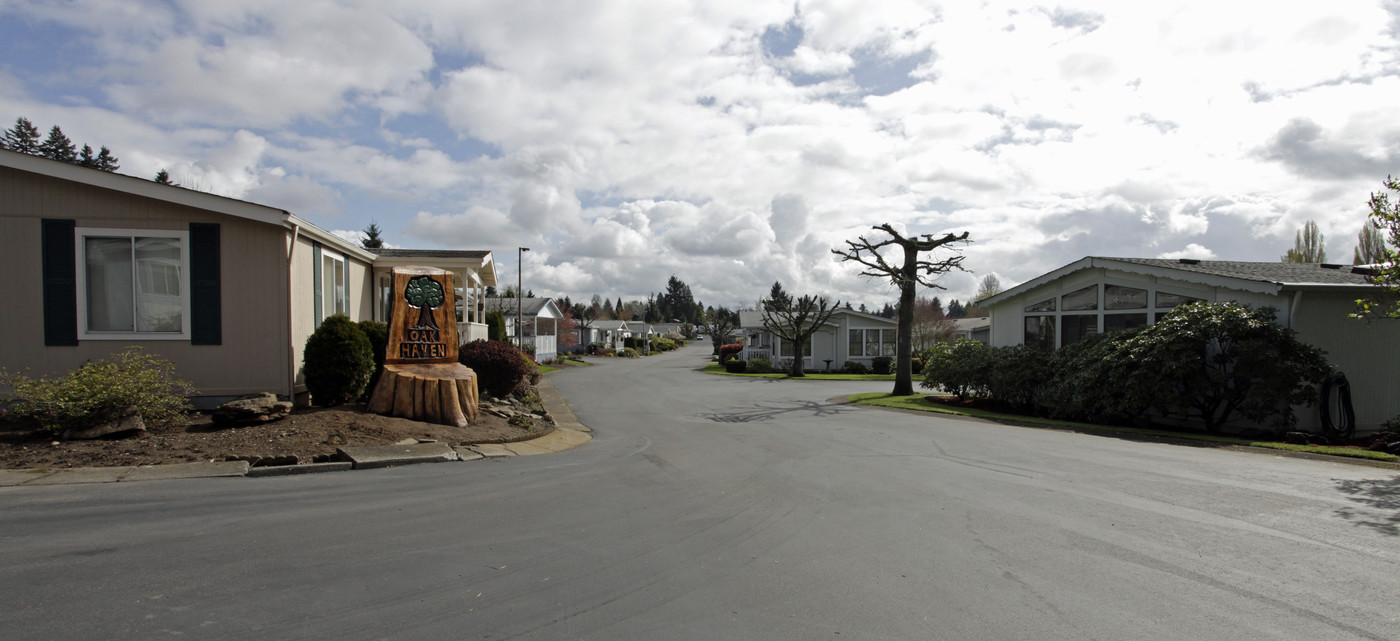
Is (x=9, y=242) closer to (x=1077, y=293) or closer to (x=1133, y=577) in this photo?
(x=1133, y=577)

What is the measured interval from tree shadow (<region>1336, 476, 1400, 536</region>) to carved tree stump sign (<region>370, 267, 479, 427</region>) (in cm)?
1127

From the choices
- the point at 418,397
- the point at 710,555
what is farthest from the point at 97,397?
the point at 710,555

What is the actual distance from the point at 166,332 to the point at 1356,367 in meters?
22.3

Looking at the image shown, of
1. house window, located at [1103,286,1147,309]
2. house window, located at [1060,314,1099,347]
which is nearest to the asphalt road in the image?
house window, located at [1103,286,1147,309]

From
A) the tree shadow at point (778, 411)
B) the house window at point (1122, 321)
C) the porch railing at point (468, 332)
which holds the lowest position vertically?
the tree shadow at point (778, 411)

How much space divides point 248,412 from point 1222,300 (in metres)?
18.7

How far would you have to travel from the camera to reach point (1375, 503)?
7.32 metres

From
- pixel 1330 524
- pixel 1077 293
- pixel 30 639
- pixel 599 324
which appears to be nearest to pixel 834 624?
pixel 30 639

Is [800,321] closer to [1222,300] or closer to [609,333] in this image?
[1222,300]

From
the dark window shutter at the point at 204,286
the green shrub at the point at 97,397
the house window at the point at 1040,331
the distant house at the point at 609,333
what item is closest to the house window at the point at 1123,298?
the house window at the point at 1040,331

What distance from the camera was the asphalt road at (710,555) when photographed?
4090mm

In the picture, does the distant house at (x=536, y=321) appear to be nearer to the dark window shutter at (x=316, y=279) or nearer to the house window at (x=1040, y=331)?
the dark window shutter at (x=316, y=279)

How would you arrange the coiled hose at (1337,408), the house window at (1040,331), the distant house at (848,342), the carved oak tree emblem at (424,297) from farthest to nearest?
the distant house at (848,342)
the house window at (1040,331)
the coiled hose at (1337,408)
the carved oak tree emblem at (424,297)

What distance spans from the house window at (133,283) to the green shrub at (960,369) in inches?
719
